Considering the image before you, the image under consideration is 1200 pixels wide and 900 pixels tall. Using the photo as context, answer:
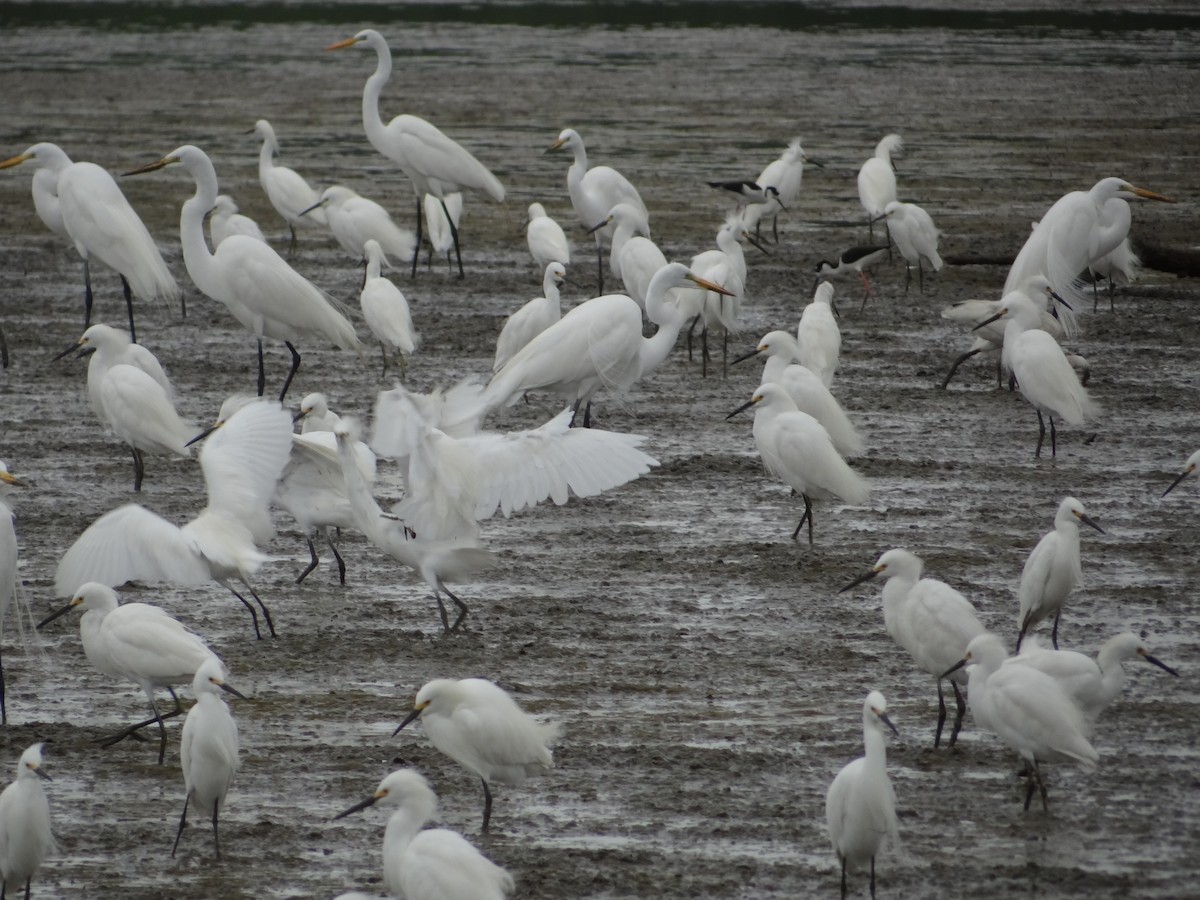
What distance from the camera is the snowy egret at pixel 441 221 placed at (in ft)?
51.2

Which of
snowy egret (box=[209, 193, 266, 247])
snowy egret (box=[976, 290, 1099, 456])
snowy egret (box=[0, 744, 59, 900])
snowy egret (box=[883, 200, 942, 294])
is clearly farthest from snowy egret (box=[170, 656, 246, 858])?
snowy egret (box=[883, 200, 942, 294])

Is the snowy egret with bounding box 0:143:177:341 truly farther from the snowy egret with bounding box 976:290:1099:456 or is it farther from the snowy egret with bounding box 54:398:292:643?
the snowy egret with bounding box 976:290:1099:456

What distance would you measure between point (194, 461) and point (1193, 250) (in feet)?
30.6

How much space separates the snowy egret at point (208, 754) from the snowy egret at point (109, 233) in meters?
7.08

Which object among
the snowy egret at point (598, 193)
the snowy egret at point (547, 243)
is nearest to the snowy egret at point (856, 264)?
the snowy egret at point (598, 193)

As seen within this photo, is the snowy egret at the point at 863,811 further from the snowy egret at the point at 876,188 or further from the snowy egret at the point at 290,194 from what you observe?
the snowy egret at the point at 290,194

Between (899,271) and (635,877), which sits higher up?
(899,271)

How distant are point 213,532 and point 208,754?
1.90 metres

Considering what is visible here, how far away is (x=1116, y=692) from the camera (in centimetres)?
600

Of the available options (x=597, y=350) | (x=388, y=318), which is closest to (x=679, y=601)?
(x=597, y=350)

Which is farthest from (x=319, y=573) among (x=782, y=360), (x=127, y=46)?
(x=127, y=46)

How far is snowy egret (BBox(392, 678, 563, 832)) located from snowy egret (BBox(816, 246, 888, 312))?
872 cm

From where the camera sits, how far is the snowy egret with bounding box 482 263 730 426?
32.2ft

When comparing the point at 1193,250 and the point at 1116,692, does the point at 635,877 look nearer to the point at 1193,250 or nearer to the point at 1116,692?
the point at 1116,692
